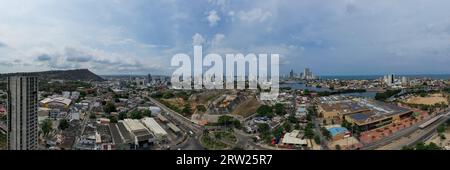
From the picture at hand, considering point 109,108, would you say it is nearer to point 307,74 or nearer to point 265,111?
point 265,111

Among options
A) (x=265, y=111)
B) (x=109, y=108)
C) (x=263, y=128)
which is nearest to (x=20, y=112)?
(x=263, y=128)

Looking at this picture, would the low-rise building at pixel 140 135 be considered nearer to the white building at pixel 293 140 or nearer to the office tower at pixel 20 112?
the office tower at pixel 20 112

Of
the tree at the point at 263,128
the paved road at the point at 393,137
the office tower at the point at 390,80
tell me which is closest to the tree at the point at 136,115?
the tree at the point at 263,128

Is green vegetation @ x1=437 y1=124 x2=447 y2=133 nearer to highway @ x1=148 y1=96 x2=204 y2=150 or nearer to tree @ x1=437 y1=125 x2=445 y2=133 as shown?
tree @ x1=437 y1=125 x2=445 y2=133

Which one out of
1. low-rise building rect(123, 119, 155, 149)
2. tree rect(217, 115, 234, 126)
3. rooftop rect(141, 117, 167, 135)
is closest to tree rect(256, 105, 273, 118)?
tree rect(217, 115, 234, 126)

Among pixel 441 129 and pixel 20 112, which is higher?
pixel 20 112

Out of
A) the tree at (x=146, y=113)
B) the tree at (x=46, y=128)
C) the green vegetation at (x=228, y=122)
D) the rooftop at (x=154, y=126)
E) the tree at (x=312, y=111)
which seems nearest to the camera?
the tree at (x=46, y=128)
